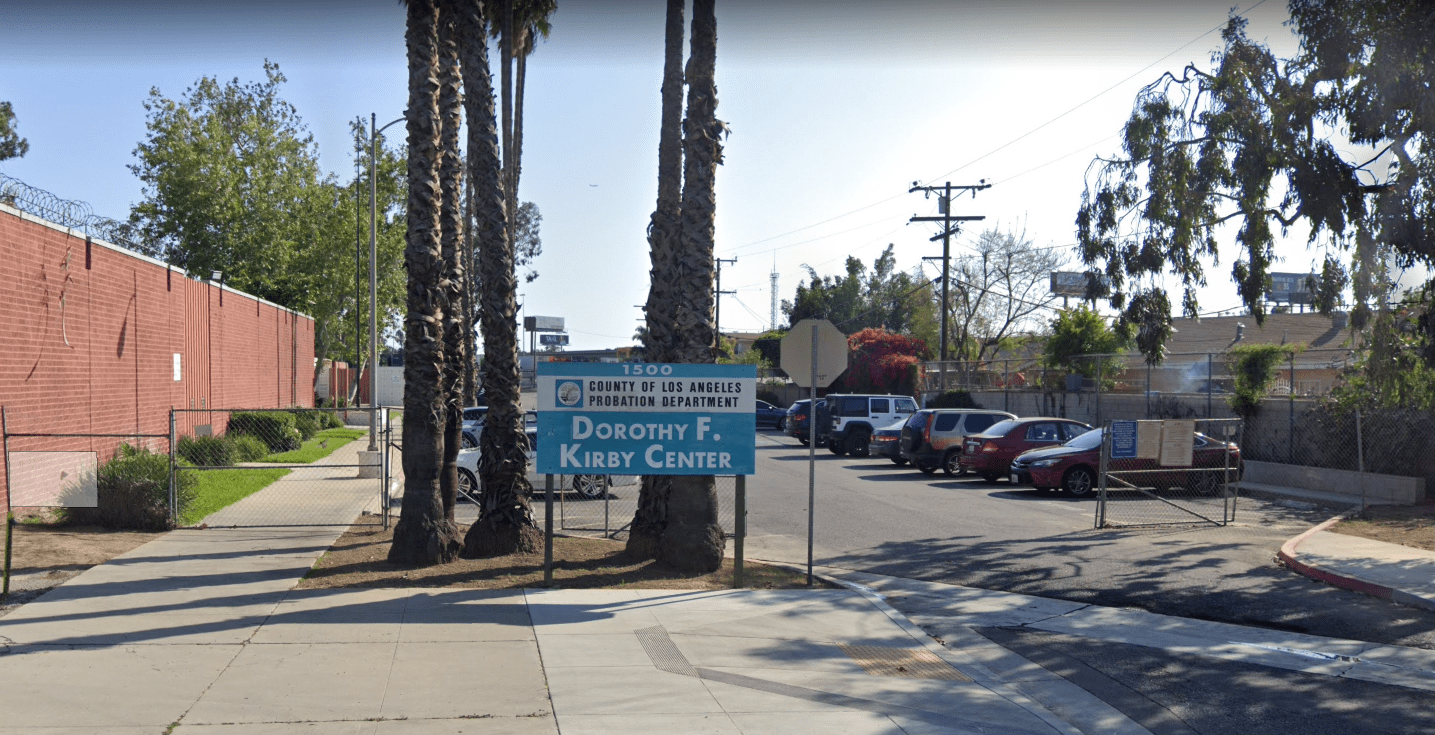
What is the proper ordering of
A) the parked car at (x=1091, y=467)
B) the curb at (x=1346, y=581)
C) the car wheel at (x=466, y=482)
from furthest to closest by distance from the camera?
the parked car at (x=1091, y=467) → the car wheel at (x=466, y=482) → the curb at (x=1346, y=581)

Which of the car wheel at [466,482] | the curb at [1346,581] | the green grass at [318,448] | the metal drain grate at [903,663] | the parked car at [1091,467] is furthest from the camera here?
the green grass at [318,448]

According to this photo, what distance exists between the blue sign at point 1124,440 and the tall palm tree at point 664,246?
8525 millimetres

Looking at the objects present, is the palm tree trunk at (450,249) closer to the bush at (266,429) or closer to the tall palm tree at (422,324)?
the tall palm tree at (422,324)

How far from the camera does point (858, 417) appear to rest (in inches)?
1244

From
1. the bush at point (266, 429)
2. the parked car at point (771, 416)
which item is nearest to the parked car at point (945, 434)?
the bush at point (266, 429)

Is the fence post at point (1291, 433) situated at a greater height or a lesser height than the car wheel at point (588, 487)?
greater

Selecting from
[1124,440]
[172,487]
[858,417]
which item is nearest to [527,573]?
[172,487]

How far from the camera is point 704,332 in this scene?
11242 mm

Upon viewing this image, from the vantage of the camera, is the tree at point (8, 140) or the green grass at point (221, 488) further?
the tree at point (8, 140)

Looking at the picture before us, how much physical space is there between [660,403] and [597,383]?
652 millimetres

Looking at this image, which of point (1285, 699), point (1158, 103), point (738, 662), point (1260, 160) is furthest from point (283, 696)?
point (1158, 103)

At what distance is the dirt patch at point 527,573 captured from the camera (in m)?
10.3

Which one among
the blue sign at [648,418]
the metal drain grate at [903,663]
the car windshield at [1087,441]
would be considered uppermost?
the blue sign at [648,418]

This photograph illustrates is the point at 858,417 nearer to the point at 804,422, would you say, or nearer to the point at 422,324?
the point at 804,422
